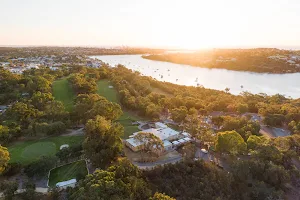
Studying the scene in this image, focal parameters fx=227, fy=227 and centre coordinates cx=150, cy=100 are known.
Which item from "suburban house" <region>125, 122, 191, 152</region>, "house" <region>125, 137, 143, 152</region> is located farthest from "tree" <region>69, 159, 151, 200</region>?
"suburban house" <region>125, 122, 191, 152</region>

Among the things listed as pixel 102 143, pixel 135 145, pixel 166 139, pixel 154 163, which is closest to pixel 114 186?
pixel 102 143

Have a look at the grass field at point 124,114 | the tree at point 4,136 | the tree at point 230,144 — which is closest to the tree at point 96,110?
the grass field at point 124,114

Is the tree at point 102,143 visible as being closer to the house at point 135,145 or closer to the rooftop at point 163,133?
the house at point 135,145

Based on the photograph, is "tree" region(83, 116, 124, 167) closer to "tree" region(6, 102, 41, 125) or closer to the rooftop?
the rooftop

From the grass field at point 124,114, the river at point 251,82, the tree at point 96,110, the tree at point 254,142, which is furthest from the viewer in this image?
the river at point 251,82

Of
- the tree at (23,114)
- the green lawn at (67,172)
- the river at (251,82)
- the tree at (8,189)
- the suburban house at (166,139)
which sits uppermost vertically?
the tree at (23,114)

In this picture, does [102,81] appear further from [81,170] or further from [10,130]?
[81,170]
